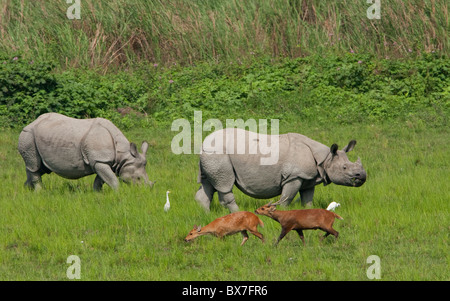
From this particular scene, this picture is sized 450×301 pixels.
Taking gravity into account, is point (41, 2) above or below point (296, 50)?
above

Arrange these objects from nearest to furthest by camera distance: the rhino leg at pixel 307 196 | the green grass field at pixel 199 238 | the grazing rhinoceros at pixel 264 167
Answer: the green grass field at pixel 199 238
the grazing rhinoceros at pixel 264 167
the rhino leg at pixel 307 196

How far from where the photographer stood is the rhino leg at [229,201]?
8.87 metres

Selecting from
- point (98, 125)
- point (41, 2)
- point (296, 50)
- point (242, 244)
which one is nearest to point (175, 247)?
point (242, 244)

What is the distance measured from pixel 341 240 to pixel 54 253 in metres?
2.74

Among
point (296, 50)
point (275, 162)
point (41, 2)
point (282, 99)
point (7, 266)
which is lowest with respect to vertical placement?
point (7, 266)

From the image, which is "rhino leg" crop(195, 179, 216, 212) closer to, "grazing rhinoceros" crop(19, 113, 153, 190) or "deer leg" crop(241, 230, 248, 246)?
"grazing rhinoceros" crop(19, 113, 153, 190)

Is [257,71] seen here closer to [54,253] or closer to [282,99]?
[282,99]

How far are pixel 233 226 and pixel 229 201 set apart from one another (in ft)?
4.50

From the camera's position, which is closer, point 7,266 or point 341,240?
point 7,266

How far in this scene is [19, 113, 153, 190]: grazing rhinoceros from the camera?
9.88 metres

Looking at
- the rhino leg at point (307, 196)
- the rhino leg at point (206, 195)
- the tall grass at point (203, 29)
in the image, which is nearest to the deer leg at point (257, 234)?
the rhino leg at point (206, 195)

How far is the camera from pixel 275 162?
885 cm

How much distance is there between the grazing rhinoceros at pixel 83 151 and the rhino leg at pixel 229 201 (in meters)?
1.47

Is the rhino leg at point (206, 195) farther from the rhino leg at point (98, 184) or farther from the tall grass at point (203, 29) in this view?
the tall grass at point (203, 29)
